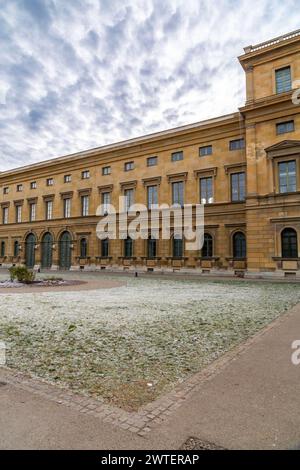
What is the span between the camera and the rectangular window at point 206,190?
99.2 ft

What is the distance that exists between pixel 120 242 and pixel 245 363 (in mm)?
30132

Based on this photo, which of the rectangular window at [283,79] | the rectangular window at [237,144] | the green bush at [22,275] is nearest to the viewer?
the green bush at [22,275]

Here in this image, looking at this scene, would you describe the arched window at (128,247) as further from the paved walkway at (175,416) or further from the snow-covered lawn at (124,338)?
the paved walkway at (175,416)

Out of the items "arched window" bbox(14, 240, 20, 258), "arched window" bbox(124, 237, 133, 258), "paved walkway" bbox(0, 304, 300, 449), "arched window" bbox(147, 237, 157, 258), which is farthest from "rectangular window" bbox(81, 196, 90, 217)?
"paved walkway" bbox(0, 304, 300, 449)

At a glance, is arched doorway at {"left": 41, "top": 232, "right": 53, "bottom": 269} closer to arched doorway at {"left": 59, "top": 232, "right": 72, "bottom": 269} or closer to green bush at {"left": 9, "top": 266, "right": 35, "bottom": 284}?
arched doorway at {"left": 59, "top": 232, "right": 72, "bottom": 269}

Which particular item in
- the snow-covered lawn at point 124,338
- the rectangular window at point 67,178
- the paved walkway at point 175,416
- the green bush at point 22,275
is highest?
the rectangular window at point 67,178

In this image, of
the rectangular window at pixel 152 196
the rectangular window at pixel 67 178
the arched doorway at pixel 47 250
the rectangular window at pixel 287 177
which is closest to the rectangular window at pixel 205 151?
the rectangular window at pixel 152 196

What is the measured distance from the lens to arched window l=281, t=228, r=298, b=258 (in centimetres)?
2361

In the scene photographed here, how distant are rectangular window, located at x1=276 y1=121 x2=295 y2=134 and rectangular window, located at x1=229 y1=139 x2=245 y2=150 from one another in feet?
14.0

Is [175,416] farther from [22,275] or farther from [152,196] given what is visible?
[152,196]

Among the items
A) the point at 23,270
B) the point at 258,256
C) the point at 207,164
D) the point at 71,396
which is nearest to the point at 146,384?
the point at 71,396

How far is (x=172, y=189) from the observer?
1272 inches

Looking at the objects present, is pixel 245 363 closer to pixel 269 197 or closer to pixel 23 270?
pixel 23 270

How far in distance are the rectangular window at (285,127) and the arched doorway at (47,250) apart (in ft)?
97.5
